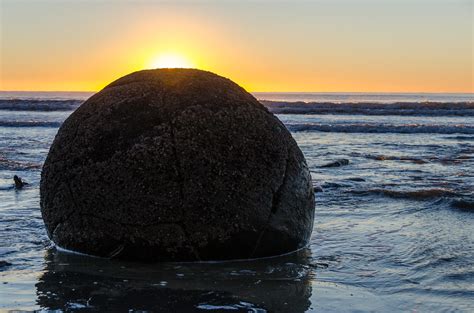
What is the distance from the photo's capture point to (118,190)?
16.8ft

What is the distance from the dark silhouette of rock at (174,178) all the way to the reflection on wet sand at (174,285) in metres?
0.16

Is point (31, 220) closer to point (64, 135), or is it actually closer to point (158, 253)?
point (64, 135)

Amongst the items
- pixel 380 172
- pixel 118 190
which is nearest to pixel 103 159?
pixel 118 190

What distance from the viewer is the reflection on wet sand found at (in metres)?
4.21

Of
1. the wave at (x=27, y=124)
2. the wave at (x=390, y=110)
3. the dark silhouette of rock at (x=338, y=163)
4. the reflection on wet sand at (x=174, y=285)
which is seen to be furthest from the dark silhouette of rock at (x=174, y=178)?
the wave at (x=390, y=110)

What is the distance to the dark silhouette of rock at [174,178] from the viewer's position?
16.7 ft

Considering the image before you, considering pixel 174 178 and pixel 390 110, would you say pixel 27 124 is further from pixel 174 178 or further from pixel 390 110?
pixel 174 178

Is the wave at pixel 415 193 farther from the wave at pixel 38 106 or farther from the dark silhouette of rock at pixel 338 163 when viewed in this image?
the wave at pixel 38 106

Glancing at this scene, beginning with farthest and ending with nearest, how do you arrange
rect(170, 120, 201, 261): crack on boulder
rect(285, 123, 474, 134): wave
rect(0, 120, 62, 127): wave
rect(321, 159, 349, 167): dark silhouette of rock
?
rect(0, 120, 62, 127): wave → rect(285, 123, 474, 134): wave → rect(321, 159, 349, 167): dark silhouette of rock → rect(170, 120, 201, 261): crack on boulder

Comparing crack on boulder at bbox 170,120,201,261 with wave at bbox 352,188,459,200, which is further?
wave at bbox 352,188,459,200

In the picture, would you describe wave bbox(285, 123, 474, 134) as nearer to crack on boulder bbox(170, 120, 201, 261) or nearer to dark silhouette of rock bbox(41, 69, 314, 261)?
dark silhouette of rock bbox(41, 69, 314, 261)

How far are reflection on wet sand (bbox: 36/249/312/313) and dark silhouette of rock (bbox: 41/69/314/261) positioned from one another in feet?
0.52

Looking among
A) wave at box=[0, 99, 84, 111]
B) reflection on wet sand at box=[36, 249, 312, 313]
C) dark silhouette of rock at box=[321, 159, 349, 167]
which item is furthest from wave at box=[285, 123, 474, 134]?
wave at box=[0, 99, 84, 111]

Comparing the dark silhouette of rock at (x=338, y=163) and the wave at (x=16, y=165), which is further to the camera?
the dark silhouette of rock at (x=338, y=163)
